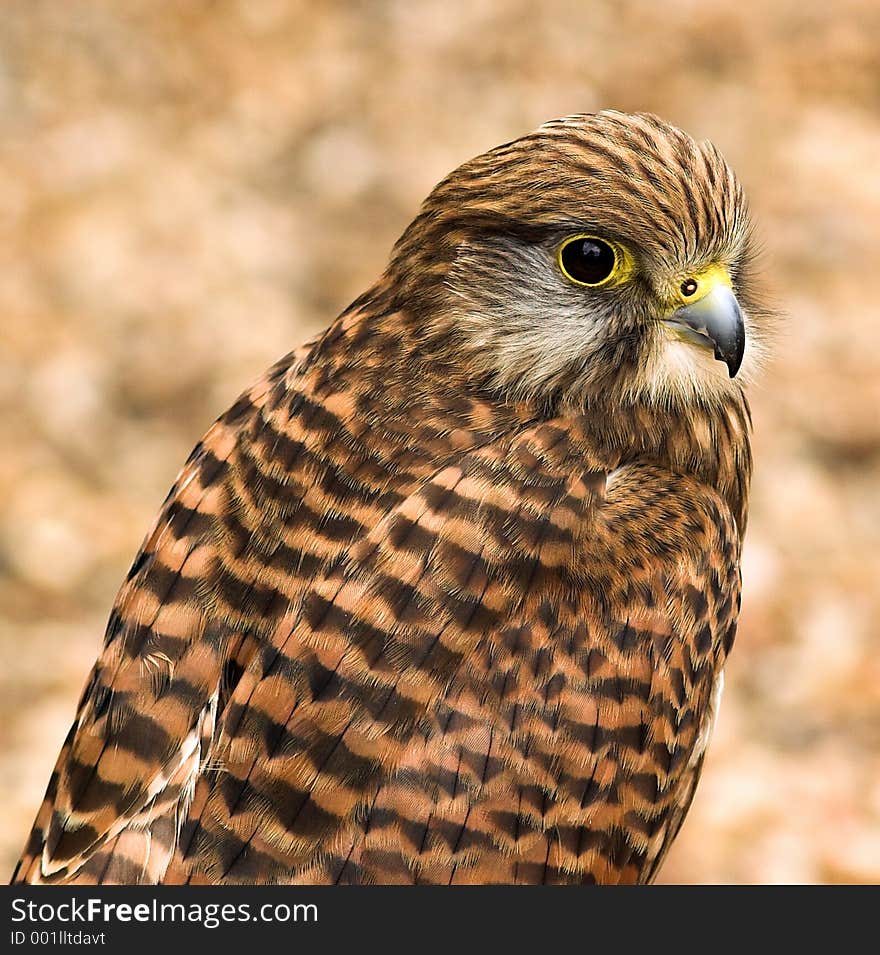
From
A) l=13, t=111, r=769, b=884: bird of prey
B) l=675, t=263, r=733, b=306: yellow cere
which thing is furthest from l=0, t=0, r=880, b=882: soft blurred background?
l=13, t=111, r=769, b=884: bird of prey

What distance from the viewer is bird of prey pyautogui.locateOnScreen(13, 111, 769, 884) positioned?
10.0 ft

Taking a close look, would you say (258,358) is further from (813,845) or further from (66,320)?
(813,845)

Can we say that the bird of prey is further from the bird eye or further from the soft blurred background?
the soft blurred background

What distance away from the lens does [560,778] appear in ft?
10.3

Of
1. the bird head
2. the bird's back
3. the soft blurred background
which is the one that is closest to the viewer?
the bird's back

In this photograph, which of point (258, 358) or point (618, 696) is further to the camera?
point (258, 358)

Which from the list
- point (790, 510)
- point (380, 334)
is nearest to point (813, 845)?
point (790, 510)

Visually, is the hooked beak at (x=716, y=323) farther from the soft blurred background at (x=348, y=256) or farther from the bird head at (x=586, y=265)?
the soft blurred background at (x=348, y=256)

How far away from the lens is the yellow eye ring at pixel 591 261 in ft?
11.0

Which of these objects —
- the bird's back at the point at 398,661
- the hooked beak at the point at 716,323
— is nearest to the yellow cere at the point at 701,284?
the hooked beak at the point at 716,323

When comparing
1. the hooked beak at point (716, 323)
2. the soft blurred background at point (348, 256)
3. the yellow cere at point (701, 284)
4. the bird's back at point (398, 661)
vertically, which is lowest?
the bird's back at point (398, 661)

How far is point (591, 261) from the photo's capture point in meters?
3.38

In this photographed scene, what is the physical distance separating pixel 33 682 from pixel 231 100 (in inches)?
164

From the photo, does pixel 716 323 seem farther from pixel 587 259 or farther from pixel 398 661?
pixel 398 661
